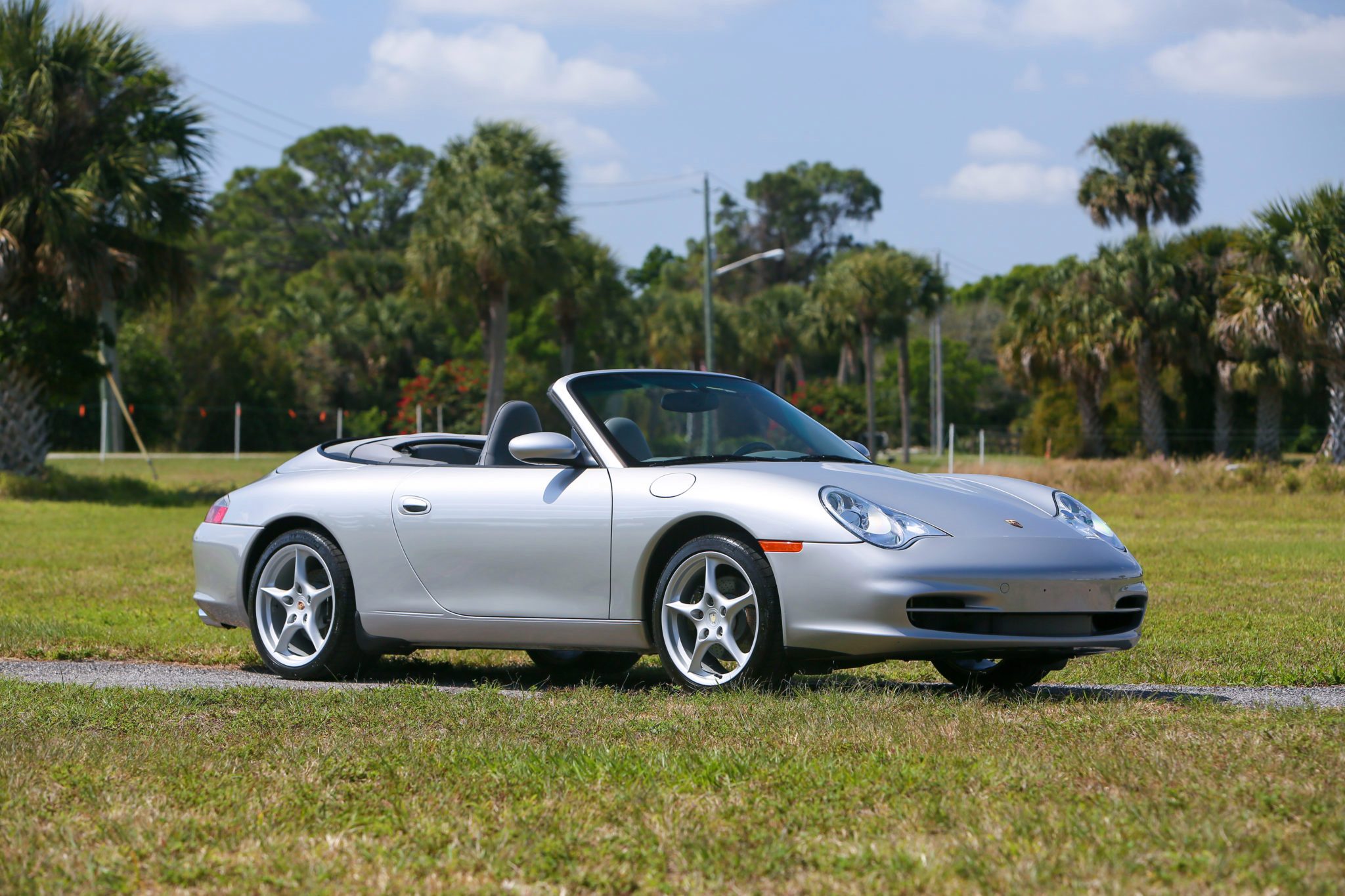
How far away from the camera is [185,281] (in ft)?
87.5

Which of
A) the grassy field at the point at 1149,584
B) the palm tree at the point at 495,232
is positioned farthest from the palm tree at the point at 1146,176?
the grassy field at the point at 1149,584

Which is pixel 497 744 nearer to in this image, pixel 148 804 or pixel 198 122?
pixel 148 804

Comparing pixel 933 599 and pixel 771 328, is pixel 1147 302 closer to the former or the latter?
pixel 771 328

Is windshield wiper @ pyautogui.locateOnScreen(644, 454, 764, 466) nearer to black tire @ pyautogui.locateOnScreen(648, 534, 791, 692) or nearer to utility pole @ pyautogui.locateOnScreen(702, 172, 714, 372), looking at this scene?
black tire @ pyautogui.locateOnScreen(648, 534, 791, 692)

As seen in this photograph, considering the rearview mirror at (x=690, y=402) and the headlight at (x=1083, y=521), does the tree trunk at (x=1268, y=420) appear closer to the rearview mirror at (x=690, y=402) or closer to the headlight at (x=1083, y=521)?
the headlight at (x=1083, y=521)

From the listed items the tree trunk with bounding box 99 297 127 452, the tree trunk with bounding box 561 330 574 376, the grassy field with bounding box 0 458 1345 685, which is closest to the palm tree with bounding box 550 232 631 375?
the tree trunk with bounding box 561 330 574 376

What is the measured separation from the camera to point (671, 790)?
12.8 feet

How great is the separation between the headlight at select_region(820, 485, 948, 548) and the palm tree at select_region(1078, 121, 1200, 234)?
4860 centimetres

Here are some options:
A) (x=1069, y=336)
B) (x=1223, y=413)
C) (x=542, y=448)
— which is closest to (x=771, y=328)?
(x=1069, y=336)

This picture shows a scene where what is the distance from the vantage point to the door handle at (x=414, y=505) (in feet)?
22.6

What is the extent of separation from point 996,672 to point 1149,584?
232 inches

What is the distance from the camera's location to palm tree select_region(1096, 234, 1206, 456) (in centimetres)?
4144

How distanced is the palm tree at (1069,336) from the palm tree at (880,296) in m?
14.3

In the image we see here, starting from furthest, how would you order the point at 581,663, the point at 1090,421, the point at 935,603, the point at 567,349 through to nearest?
the point at 567,349 < the point at 1090,421 < the point at 581,663 < the point at 935,603
